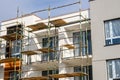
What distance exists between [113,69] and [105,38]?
1730 millimetres

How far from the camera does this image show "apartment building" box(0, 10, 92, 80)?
64.8 feet

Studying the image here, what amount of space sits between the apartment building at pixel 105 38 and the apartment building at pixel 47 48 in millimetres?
1104

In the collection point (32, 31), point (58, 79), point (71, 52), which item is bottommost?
point (58, 79)

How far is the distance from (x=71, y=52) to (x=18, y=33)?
3917mm

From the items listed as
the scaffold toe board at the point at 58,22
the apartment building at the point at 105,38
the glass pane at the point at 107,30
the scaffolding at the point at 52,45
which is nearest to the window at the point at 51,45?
the scaffolding at the point at 52,45

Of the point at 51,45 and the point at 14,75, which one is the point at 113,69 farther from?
the point at 14,75

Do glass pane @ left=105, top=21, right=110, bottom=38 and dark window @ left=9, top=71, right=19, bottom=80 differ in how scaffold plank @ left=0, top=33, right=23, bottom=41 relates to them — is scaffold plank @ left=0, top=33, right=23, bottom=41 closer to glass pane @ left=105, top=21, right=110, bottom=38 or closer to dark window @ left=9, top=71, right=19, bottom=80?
dark window @ left=9, top=71, right=19, bottom=80

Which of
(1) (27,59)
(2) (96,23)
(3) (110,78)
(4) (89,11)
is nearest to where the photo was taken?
(3) (110,78)

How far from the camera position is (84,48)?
786 inches

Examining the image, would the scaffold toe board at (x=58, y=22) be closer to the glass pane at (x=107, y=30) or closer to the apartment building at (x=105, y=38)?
the apartment building at (x=105, y=38)

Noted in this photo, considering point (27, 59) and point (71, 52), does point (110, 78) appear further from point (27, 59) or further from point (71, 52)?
point (27, 59)

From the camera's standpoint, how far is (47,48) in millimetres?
→ 19859

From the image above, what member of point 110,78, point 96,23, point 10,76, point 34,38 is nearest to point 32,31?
point 34,38

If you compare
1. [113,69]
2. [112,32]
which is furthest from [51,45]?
[113,69]
